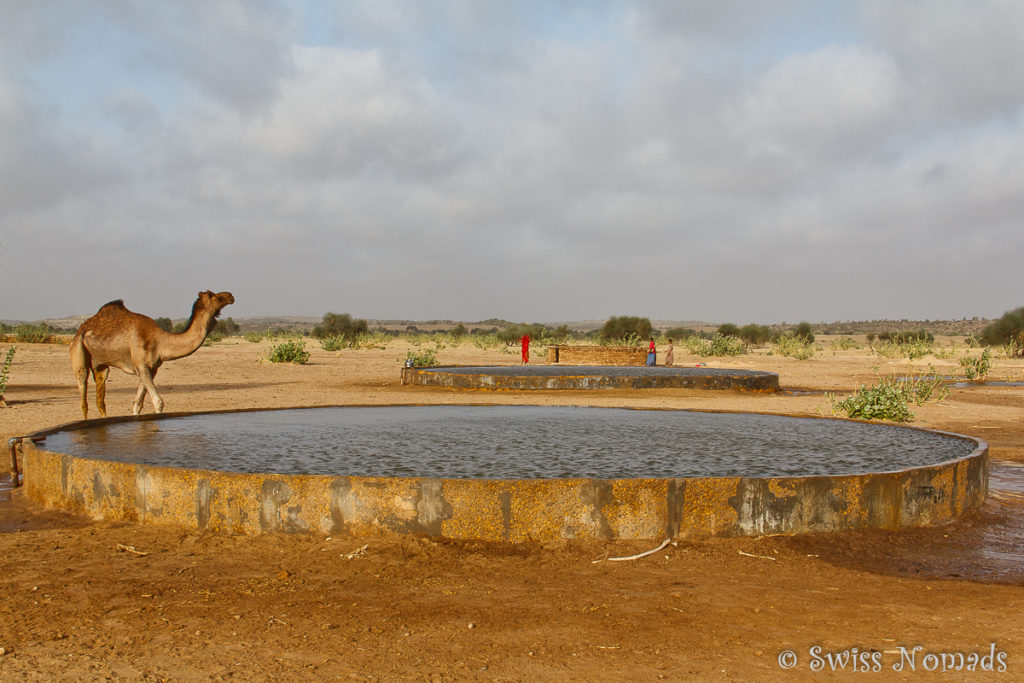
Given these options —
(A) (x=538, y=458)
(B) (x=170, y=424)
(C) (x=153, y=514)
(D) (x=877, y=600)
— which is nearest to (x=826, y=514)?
(D) (x=877, y=600)

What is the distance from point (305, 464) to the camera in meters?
6.55

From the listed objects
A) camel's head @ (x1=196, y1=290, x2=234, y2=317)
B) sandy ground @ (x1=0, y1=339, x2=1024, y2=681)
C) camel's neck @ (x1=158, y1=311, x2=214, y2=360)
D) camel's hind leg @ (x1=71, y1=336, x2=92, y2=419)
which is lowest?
sandy ground @ (x1=0, y1=339, x2=1024, y2=681)

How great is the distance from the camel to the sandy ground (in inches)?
137

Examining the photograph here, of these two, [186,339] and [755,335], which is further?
[755,335]

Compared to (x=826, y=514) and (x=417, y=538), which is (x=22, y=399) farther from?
(x=826, y=514)

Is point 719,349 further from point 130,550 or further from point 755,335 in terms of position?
point 130,550

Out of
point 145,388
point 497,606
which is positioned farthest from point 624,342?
point 497,606

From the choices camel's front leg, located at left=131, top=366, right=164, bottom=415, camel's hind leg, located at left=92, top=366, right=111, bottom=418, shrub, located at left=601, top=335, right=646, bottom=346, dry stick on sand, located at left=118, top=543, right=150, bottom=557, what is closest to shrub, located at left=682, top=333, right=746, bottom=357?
shrub, located at left=601, top=335, right=646, bottom=346

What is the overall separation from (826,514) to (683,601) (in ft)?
5.74

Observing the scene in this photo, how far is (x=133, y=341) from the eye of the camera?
10000 mm

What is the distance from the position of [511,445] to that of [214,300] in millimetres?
4727

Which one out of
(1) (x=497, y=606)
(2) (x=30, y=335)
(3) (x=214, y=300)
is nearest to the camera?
(1) (x=497, y=606)

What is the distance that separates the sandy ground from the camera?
11.5 feet

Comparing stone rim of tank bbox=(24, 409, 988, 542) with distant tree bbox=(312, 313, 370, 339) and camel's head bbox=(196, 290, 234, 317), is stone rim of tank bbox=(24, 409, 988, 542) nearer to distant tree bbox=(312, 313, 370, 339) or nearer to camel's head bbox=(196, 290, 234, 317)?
camel's head bbox=(196, 290, 234, 317)
